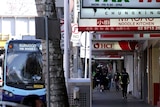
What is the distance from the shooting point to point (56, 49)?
11.3m

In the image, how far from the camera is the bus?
18.5m

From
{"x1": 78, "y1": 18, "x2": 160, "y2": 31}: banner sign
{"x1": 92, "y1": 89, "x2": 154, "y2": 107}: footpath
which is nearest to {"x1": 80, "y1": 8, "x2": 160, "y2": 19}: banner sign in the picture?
{"x1": 78, "y1": 18, "x2": 160, "y2": 31}: banner sign

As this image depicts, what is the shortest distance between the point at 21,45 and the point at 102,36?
13.7ft

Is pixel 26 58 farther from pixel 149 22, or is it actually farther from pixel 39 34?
pixel 39 34

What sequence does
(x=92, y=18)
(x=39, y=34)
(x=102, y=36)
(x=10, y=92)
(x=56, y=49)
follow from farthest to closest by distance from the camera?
1. (x=102, y=36)
2. (x=10, y=92)
3. (x=92, y=18)
4. (x=56, y=49)
5. (x=39, y=34)

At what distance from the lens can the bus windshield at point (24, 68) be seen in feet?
61.1

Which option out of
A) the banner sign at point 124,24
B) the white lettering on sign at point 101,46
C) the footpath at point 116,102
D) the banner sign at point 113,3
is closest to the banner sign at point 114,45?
the white lettering on sign at point 101,46

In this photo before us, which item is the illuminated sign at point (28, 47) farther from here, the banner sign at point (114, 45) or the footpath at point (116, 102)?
the banner sign at point (114, 45)

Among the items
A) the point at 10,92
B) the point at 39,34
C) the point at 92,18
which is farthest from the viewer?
the point at 10,92

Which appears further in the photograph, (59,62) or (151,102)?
(151,102)

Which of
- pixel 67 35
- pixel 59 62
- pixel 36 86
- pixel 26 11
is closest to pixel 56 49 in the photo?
pixel 59 62

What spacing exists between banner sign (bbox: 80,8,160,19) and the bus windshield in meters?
5.71

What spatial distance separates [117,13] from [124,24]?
1.09 meters

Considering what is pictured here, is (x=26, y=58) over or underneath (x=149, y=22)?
underneath
